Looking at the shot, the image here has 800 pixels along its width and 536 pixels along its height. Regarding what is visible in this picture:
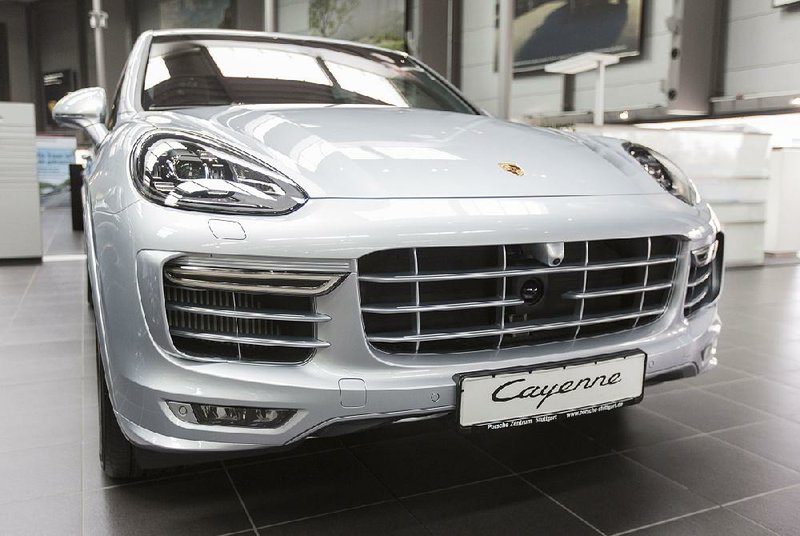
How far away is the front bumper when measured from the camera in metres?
1.24

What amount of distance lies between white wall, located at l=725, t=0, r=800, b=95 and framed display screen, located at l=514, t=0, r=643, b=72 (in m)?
1.48

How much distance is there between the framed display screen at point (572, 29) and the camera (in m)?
9.84

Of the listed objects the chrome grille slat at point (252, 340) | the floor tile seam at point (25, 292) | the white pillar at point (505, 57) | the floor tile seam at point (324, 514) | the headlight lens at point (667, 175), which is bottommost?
the floor tile seam at point (25, 292)

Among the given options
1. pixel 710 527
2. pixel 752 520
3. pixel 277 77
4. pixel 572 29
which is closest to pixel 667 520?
pixel 710 527

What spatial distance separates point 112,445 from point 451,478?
83 cm

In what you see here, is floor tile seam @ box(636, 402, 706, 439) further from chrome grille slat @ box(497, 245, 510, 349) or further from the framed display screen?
the framed display screen

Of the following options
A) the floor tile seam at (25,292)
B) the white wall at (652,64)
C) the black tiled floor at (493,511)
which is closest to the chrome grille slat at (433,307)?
the black tiled floor at (493,511)

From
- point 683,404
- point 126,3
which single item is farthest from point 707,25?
point 126,3

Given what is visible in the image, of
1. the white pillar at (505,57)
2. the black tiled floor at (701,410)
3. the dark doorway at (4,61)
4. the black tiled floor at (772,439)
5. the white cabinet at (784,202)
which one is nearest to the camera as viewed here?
the black tiled floor at (772,439)

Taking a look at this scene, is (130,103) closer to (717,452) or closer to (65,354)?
(65,354)

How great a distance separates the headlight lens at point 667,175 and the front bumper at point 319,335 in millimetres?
513

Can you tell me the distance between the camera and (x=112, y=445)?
5.34 feet

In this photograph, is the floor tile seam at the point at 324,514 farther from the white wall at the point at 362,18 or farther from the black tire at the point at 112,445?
the white wall at the point at 362,18

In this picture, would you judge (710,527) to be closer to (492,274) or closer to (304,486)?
(492,274)
